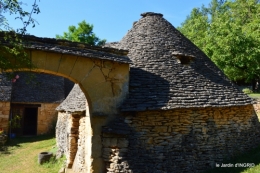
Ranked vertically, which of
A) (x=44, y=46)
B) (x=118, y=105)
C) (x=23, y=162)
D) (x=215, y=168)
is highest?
(x=44, y=46)

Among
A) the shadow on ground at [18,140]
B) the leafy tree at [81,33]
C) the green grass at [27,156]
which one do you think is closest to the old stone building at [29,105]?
the shadow on ground at [18,140]

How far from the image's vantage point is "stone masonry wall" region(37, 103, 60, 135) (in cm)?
1692

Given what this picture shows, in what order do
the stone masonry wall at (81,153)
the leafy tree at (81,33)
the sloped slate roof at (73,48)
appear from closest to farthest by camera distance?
the sloped slate roof at (73,48)
the stone masonry wall at (81,153)
the leafy tree at (81,33)

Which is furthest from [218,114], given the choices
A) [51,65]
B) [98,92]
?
[51,65]

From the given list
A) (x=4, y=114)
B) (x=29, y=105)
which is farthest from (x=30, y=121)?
(x=4, y=114)

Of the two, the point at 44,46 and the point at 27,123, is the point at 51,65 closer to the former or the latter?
the point at 44,46

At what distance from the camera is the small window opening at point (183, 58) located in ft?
27.1

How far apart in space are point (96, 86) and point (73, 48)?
3.69 ft

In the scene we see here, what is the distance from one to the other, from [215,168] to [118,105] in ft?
11.0

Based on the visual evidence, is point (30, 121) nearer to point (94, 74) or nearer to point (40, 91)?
point (40, 91)

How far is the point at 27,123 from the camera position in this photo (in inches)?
725

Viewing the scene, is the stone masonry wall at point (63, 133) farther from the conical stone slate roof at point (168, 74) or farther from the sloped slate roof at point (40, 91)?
the sloped slate roof at point (40, 91)

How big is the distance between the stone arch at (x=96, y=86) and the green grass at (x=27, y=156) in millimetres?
4211

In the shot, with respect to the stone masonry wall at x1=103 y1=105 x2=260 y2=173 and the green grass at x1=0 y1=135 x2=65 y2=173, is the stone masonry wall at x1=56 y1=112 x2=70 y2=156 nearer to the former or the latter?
the green grass at x1=0 y1=135 x2=65 y2=173
